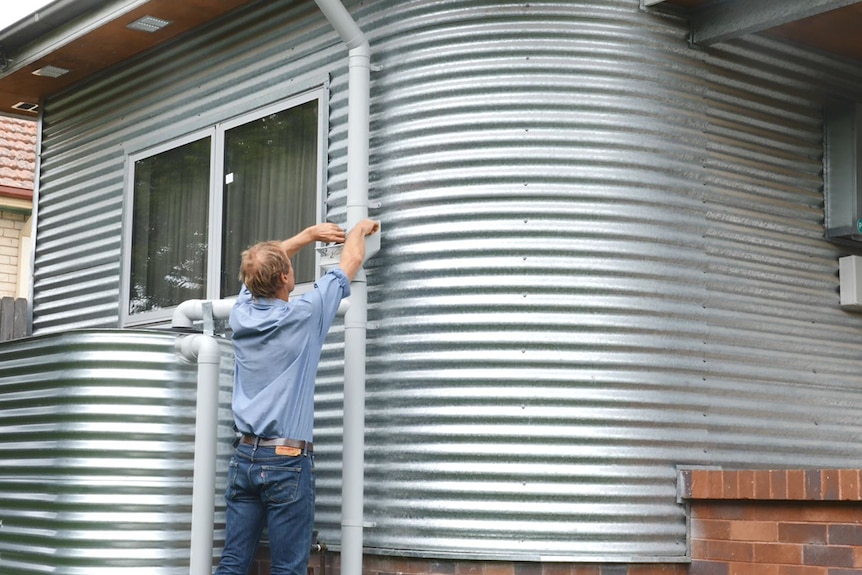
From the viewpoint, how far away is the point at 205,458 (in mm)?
6273

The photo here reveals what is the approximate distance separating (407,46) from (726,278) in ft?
6.86

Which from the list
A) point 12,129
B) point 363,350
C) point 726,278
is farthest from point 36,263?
point 12,129

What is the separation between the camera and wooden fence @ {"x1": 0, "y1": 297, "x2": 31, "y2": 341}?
10.8 meters

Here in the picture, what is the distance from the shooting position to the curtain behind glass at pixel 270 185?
7469mm

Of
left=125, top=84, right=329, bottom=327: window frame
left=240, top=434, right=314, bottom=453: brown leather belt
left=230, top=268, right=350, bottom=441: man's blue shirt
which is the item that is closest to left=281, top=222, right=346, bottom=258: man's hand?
left=230, top=268, right=350, bottom=441: man's blue shirt

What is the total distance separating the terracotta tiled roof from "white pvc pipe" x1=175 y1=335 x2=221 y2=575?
42.5ft

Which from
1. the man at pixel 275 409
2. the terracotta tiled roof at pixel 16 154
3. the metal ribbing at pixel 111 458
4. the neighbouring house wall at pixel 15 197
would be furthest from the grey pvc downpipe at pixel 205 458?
the terracotta tiled roof at pixel 16 154

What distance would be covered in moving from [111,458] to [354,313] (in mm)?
1432

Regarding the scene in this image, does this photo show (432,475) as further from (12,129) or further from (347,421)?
(12,129)

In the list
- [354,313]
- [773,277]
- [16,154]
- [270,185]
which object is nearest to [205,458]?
[354,313]

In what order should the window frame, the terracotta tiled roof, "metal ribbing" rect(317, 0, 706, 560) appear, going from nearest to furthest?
"metal ribbing" rect(317, 0, 706, 560)
the window frame
the terracotta tiled roof

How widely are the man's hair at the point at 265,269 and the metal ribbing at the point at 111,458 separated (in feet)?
2.97

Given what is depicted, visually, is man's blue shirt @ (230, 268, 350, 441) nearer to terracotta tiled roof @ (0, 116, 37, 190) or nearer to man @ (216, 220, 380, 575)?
man @ (216, 220, 380, 575)

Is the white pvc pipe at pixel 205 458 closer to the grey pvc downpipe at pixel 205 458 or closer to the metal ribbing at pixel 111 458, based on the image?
the grey pvc downpipe at pixel 205 458
